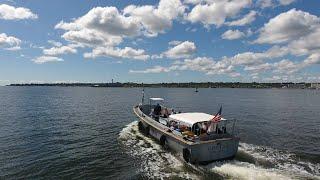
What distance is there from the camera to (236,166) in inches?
897

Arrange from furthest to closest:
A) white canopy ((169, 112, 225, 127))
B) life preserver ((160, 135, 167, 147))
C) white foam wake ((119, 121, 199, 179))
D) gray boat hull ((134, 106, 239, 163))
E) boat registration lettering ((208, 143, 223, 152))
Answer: life preserver ((160, 135, 167, 147))
white canopy ((169, 112, 225, 127))
boat registration lettering ((208, 143, 223, 152))
gray boat hull ((134, 106, 239, 163))
white foam wake ((119, 121, 199, 179))

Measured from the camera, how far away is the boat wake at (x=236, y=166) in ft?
69.8

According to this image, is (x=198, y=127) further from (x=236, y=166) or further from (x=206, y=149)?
(x=236, y=166)

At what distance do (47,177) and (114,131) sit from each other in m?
17.3

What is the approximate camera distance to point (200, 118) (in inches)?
1048

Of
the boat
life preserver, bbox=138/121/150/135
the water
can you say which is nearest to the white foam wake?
the water

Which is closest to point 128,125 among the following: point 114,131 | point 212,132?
point 114,131

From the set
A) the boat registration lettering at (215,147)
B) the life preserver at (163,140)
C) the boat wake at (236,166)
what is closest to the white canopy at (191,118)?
the life preserver at (163,140)

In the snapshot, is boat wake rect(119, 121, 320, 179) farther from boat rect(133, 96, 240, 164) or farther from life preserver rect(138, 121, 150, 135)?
life preserver rect(138, 121, 150, 135)

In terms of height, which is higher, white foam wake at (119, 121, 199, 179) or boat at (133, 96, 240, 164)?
boat at (133, 96, 240, 164)

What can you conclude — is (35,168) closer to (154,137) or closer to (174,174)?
(174,174)

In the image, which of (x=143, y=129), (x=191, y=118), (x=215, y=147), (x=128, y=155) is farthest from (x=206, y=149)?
(x=143, y=129)

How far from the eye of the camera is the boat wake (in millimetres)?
21266

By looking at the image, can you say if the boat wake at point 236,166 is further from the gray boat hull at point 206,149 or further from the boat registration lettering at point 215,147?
the boat registration lettering at point 215,147
